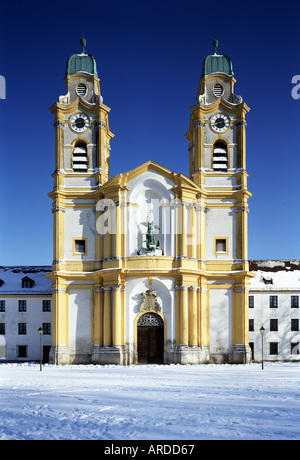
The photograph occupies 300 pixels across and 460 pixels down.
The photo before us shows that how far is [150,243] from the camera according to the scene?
4297cm

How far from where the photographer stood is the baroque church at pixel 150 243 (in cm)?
4234

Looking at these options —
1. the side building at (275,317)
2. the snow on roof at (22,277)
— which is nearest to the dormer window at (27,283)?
the snow on roof at (22,277)

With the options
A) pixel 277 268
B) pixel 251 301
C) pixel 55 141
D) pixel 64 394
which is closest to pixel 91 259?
pixel 55 141

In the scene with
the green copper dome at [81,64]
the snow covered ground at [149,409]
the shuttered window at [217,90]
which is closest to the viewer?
the snow covered ground at [149,409]

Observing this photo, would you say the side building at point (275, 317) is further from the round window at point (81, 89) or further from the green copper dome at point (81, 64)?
the green copper dome at point (81, 64)

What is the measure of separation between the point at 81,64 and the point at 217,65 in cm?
1151

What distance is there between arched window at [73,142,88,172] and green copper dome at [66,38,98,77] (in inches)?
251

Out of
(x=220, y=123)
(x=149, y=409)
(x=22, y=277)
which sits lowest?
(x=149, y=409)

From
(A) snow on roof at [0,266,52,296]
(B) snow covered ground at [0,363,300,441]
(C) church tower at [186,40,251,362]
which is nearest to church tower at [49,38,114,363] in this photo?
(A) snow on roof at [0,266,52,296]

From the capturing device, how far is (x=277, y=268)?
54.8 metres

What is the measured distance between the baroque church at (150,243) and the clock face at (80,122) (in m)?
0.08

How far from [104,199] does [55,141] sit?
6672mm

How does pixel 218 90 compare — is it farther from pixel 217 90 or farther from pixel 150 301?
pixel 150 301

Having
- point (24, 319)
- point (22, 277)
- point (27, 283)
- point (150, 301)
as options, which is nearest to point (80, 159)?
point (150, 301)
